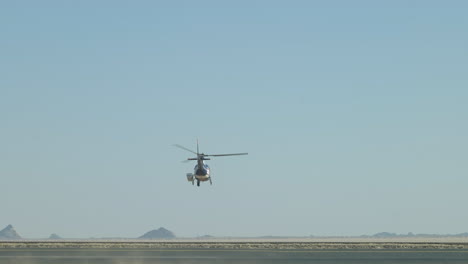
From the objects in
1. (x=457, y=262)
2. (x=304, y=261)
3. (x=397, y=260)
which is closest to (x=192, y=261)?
(x=304, y=261)

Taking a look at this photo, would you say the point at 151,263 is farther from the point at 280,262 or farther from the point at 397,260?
the point at 397,260

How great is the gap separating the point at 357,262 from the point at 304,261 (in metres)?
3.58

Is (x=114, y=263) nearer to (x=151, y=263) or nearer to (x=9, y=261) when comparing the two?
(x=151, y=263)

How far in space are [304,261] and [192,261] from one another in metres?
7.72

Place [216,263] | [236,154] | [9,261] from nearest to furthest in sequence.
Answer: [216,263] < [9,261] < [236,154]

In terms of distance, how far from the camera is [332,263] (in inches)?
1956

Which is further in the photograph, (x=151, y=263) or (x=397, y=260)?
(x=397, y=260)

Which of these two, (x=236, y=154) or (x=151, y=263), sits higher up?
(x=236, y=154)

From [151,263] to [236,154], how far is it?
7766cm

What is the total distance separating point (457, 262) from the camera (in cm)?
5053

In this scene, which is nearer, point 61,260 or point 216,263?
point 216,263

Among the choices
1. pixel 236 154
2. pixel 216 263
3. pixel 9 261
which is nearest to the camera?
pixel 216 263

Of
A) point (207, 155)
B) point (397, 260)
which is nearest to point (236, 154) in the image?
point (207, 155)

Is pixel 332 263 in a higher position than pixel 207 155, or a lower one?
lower
